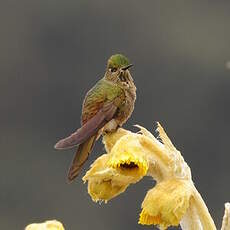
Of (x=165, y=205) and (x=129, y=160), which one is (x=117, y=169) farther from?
(x=165, y=205)

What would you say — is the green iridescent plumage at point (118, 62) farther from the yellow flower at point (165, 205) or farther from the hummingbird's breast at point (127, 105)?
the yellow flower at point (165, 205)

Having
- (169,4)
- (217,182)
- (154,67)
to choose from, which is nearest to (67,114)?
(154,67)

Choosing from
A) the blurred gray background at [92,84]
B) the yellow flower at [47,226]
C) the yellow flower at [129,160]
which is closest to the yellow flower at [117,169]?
the yellow flower at [129,160]

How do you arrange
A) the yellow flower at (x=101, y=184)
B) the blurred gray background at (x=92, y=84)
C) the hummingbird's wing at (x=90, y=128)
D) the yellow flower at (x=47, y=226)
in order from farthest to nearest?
the blurred gray background at (x=92, y=84) → the yellow flower at (x=101, y=184) → the hummingbird's wing at (x=90, y=128) → the yellow flower at (x=47, y=226)

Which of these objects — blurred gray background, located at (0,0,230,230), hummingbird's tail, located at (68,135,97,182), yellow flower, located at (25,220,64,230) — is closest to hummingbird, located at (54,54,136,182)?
hummingbird's tail, located at (68,135,97,182)

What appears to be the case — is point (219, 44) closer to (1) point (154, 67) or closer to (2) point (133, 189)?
(1) point (154, 67)

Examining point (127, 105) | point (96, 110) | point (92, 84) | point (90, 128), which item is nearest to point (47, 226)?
point (90, 128)
